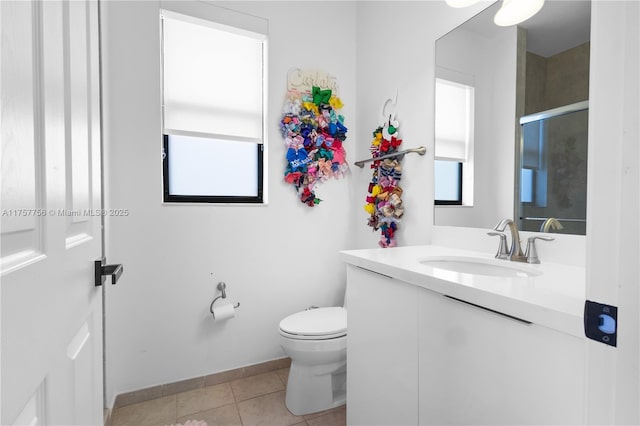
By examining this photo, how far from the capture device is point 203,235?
5.83ft

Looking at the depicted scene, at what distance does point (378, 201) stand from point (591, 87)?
1467 millimetres

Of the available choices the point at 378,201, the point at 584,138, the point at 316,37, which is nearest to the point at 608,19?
the point at 584,138

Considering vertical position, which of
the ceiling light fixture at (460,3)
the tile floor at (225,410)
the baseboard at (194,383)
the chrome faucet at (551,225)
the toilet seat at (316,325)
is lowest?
the tile floor at (225,410)

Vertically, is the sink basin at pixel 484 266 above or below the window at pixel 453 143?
below

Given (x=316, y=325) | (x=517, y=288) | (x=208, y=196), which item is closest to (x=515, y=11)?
(x=517, y=288)

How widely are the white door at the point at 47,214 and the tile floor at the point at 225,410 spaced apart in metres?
0.99

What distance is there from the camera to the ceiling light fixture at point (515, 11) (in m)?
1.16

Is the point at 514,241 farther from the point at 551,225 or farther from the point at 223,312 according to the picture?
the point at 223,312

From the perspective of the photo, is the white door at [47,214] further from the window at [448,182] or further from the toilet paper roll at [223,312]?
the window at [448,182]

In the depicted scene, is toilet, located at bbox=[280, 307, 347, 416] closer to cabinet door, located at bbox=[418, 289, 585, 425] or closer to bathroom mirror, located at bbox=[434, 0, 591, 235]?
cabinet door, located at bbox=[418, 289, 585, 425]

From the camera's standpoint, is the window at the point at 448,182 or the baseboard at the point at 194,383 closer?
the window at the point at 448,182

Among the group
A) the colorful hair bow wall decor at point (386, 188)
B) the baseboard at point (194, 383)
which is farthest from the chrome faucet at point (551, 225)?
the baseboard at point (194, 383)

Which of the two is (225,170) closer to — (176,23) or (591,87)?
(176,23)

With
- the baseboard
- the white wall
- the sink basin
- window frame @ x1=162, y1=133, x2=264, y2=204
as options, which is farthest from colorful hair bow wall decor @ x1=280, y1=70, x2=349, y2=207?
the baseboard
